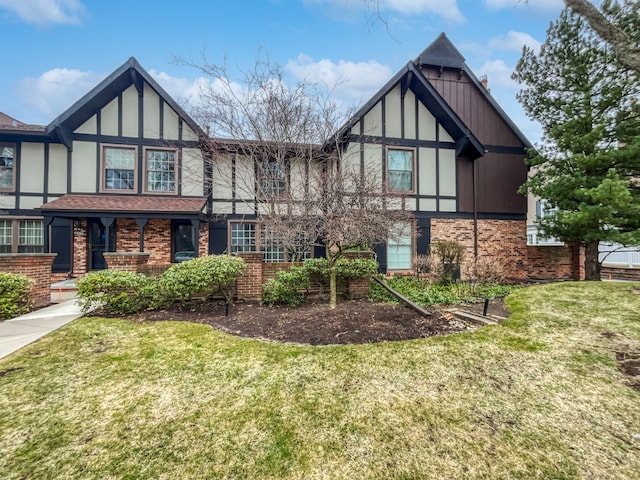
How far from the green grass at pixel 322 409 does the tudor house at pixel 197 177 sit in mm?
6474

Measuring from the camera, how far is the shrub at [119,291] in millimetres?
5984

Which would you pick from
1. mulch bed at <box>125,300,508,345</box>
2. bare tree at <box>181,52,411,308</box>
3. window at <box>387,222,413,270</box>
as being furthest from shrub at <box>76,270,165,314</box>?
window at <box>387,222,413,270</box>

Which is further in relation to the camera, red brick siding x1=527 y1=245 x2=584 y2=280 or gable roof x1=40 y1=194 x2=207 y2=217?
red brick siding x1=527 y1=245 x2=584 y2=280

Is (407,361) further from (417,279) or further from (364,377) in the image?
(417,279)

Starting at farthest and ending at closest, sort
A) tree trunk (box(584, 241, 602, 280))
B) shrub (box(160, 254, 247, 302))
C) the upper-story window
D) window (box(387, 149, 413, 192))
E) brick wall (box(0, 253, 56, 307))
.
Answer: window (box(387, 149, 413, 192)), the upper-story window, tree trunk (box(584, 241, 602, 280)), brick wall (box(0, 253, 56, 307)), shrub (box(160, 254, 247, 302))

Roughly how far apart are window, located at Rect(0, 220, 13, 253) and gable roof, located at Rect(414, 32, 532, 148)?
16.7m

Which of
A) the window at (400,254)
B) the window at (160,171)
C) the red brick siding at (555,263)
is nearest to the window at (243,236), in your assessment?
the window at (160,171)

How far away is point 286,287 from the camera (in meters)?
6.88

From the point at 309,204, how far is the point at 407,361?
3742mm

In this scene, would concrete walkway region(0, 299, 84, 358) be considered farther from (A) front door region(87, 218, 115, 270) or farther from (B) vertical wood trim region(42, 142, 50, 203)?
(B) vertical wood trim region(42, 142, 50, 203)

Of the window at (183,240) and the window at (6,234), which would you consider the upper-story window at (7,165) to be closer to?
the window at (6,234)

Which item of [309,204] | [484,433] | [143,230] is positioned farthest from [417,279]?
[143,230]

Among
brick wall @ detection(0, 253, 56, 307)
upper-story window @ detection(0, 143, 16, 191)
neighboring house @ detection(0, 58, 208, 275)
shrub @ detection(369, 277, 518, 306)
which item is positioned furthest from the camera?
upper-story window @ detection(0, 143, 16, 191)

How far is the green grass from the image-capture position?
215 cm
